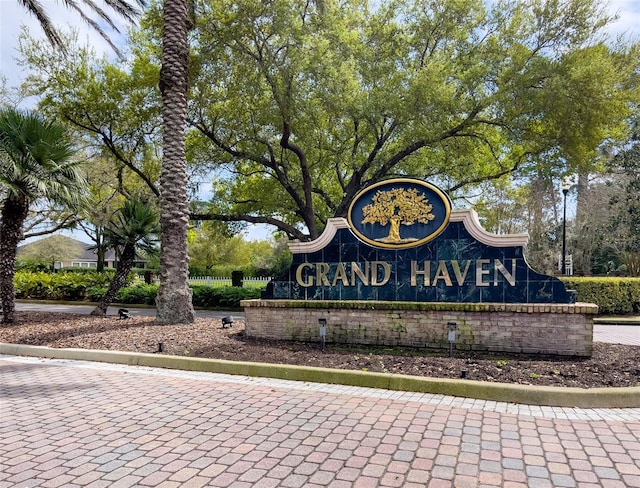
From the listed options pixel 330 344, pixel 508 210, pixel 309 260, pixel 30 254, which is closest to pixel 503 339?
pixel 330 344

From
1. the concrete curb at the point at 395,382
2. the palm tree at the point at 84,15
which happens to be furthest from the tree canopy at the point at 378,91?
the concrete curb at the point at 395,382

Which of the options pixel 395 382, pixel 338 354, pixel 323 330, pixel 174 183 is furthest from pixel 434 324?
pixel 174 183

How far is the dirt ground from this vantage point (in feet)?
20.4

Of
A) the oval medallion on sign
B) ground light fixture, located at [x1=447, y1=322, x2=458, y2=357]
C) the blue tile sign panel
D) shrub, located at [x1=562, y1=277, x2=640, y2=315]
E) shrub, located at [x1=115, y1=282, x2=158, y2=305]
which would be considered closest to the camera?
ground light fixture, located at [x1=447, y1=322, x2=458, y2=357]

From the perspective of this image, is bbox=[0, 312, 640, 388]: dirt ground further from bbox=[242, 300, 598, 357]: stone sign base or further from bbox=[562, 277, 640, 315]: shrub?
bbox=[562, 277, 640, 315]: shrub

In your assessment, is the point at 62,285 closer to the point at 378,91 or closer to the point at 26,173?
the point at 26,173

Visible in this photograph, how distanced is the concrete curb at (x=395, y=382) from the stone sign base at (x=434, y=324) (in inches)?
78.0

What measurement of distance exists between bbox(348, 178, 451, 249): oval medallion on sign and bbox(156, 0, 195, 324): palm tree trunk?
413 cm

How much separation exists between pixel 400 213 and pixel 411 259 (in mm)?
899

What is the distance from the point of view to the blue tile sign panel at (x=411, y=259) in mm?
8000

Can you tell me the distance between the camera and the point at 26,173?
10766 millimetres

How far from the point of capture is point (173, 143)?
1097 centimetres

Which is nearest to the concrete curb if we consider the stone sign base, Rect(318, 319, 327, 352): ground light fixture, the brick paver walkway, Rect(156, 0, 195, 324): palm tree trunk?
the brick paver walkway

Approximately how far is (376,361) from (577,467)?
12.0 ft
